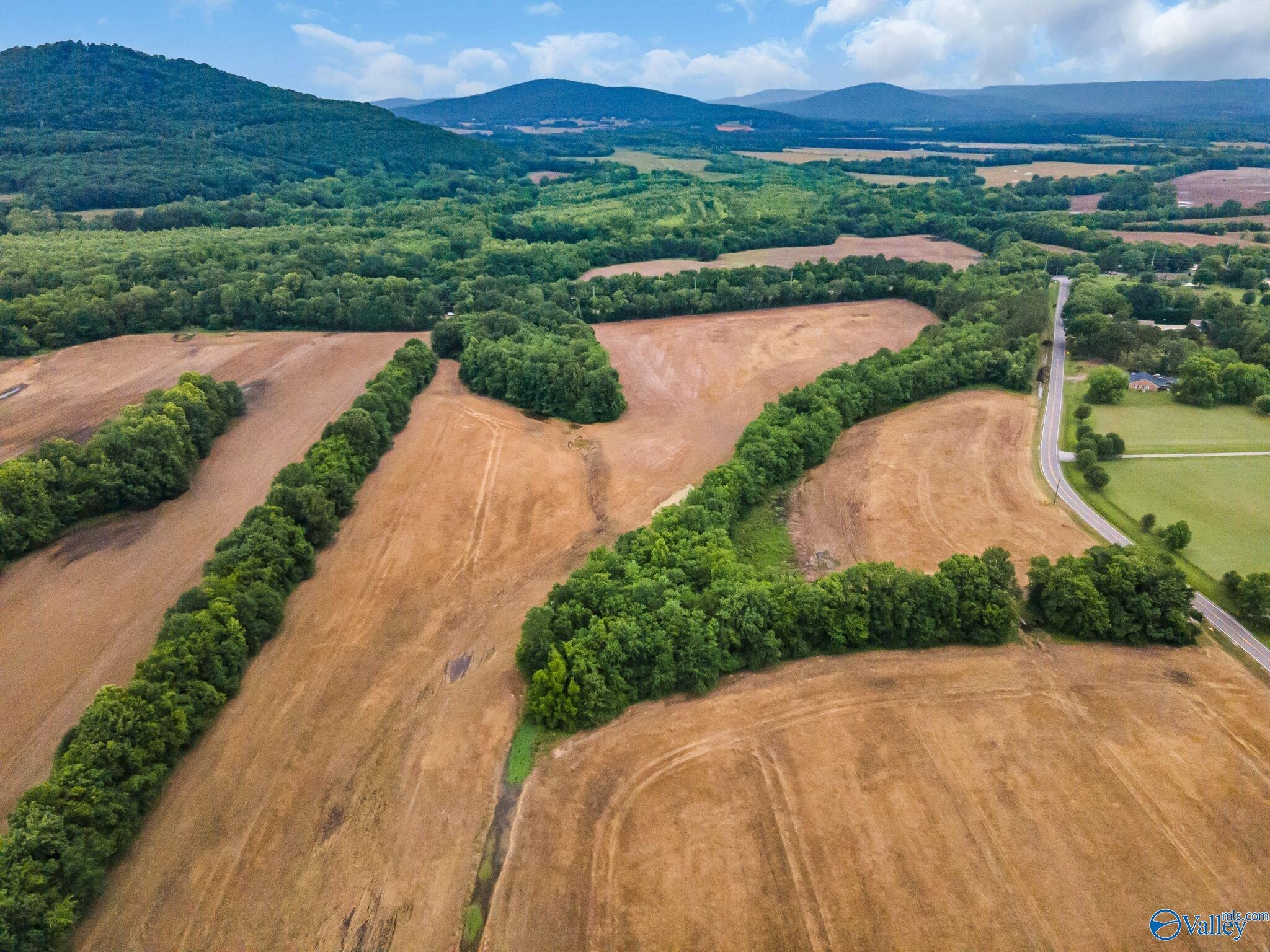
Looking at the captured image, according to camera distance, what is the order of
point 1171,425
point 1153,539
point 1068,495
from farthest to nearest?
point 1171,425 < point 1068,495 < point 1153,539

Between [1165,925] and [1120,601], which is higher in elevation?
[1120,601]

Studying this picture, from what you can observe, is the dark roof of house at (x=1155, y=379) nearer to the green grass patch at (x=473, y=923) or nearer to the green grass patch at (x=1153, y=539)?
the green grass patch at (x=1153, y=539)

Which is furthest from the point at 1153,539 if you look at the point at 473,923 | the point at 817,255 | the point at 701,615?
the point at 817,255

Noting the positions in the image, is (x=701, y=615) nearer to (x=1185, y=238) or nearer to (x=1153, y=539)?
(x=1153, y=539)

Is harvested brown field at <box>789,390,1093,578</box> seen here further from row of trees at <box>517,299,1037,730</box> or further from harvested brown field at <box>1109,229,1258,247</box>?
harvested brown field at <box>1109,229,1258,247</box>

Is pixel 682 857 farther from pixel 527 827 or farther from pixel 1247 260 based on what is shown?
pixel 1247 260

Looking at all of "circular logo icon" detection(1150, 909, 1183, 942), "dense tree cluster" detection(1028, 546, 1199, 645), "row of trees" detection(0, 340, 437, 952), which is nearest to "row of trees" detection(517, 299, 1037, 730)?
"dense tree cluster" detection(1028, 546, 1199, 645)

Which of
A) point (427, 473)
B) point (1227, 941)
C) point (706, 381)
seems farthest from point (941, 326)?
point (1227, 941)
